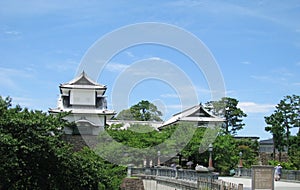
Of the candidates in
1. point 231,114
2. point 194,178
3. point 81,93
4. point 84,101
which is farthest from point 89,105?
point 194,178

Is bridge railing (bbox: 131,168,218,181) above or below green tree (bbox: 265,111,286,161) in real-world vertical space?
below

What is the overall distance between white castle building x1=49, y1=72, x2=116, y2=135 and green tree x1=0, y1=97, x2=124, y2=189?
3229cm

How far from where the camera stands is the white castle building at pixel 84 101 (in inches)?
2374

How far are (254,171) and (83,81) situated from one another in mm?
45690

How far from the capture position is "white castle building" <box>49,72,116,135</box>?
198 ft

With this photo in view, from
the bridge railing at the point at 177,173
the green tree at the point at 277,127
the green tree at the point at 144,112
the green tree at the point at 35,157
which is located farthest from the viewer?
the green tree at the point at 144,112

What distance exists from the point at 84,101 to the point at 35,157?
37598mm

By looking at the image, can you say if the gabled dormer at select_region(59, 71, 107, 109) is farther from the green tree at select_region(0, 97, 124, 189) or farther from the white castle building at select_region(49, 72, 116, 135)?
the green tree at select_region(0, 97, 124, 189)

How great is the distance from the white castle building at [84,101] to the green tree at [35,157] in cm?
3229

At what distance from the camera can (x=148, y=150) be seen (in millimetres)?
47906

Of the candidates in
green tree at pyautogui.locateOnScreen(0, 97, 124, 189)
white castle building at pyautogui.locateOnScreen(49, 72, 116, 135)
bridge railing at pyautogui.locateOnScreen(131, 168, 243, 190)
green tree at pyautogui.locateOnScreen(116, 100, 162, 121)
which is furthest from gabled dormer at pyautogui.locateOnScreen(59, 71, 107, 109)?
green tree at pyautogui.locateOnScreen(0, 97, 124, 189)

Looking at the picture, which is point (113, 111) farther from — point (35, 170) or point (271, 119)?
point (35, 170)

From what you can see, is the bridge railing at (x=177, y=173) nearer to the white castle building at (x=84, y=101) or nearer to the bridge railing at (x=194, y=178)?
the bridge railing at (x=194, y=178)

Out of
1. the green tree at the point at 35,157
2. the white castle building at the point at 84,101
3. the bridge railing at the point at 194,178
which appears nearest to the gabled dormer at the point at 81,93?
the white castle building at the point at 84,101
